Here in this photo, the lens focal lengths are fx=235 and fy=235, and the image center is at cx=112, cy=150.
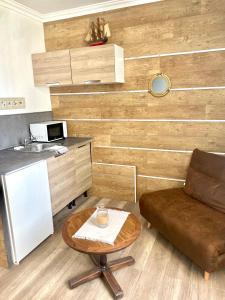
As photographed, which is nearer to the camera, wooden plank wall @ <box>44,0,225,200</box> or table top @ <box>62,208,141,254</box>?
table top @ <box>62,208,141,254</box>

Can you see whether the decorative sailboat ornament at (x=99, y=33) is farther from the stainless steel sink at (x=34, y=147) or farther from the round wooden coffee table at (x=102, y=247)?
the round wooden coffee table at (x=102, y=247)

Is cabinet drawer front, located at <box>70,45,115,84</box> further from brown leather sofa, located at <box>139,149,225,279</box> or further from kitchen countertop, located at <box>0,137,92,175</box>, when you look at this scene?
brown leather sofa, located at <box>139,149,225,279</box>

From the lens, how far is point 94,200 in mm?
3365

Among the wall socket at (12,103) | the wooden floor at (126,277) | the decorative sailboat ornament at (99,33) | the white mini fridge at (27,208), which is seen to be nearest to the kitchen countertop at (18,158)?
the white mini fridge at (27,208)

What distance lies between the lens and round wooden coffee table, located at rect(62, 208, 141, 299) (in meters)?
1.58

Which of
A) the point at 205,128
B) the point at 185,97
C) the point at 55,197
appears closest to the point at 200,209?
the point at 205,128

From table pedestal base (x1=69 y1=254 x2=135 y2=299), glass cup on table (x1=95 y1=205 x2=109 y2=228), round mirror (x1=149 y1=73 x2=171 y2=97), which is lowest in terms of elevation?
table pedestal base (x1=69 y1=254 x2=135 y2=299)

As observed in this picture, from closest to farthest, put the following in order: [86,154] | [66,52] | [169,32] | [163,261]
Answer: [163,261] < [169,32] < [66,52] < [86,154]

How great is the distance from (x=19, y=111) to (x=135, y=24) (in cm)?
177

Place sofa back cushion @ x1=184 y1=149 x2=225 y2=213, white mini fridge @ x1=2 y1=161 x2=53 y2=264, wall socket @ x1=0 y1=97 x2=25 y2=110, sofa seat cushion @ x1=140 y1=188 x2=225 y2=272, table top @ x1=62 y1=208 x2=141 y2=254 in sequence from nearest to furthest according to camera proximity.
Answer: table top @ x1=62 y1=208 x2=141 y2=254, sofa seat cushion @ x1=140 y1=188 x2=225 y2=272, white mini fridge @ x1=2 y1=161 x2=53 y2=264, sofa back cushion @ x1=184 y1=149 x2=225 y2=213, wall socket @ x1=0 y1=97 x2=25 y2=110

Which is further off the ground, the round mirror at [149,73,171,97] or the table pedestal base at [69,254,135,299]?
the round mirror at [149,73,171,97]

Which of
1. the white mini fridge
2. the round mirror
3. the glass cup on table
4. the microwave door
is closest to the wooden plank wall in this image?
the round mirror

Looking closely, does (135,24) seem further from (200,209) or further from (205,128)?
(200,209)

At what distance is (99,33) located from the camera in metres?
2.87
